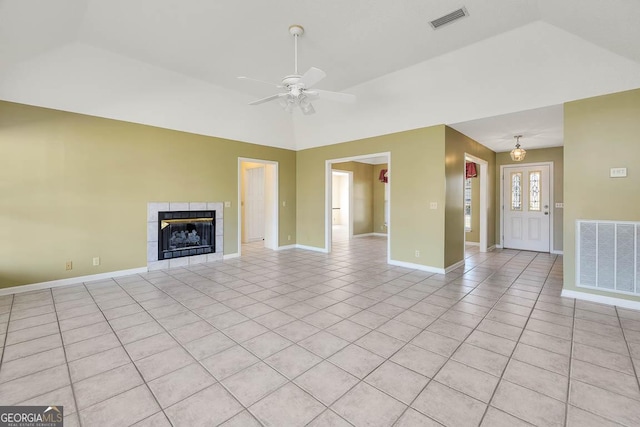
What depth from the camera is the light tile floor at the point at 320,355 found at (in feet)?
5.53

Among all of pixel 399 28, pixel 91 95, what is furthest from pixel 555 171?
pixel 91 95

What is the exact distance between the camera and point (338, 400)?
5.80 feet

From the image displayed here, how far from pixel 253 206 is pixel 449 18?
682 centimetres

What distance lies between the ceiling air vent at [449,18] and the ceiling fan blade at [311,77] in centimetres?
148

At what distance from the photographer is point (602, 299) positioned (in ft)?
11.4

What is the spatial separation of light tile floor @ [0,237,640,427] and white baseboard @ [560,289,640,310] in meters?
0.15

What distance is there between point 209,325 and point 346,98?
3049mm

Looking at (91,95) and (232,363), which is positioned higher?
(91,95)

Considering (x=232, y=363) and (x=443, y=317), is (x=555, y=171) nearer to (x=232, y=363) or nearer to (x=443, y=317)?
(x=443, y=317)

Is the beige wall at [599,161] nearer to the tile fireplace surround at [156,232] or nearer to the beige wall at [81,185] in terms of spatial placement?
the tile fireplace surround at [156,232]

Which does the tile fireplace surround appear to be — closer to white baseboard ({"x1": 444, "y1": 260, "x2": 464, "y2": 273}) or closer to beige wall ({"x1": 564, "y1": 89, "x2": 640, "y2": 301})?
white baseboard ({"x1": 444, "y1": 260, "x2": 464, "y2": 273})

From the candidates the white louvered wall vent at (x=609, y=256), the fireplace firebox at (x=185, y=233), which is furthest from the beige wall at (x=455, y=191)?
the fireplace firebox at (x=185, y=233)

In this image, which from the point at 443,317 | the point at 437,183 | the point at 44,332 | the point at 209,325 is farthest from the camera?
the point at 437,183

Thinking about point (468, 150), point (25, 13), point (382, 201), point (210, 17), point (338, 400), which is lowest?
point (338, 400)
